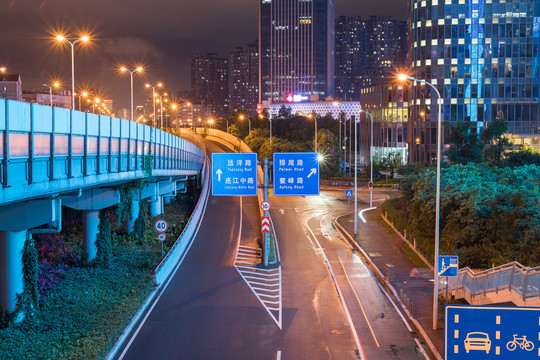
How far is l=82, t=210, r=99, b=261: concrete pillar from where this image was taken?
1152 inches

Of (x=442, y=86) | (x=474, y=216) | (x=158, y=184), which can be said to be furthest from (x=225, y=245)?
(x=442, y=86)

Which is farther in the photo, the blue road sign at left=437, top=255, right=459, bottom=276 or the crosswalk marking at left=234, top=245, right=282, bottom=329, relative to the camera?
the crosswalk marking at left=234, top=245, right=282, bottom=329

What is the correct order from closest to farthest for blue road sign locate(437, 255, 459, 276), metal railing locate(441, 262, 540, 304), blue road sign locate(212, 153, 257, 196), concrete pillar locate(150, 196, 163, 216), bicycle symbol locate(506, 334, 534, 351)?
1. bicycle symbol locate(506, 334, 534, 351)
2. metal railing locate(441, 262, 540, 304)
3. blue road sign locate(437, 255, 459, 276)
4. blue road sign locate(212, 153, 257, 196)
5. concrete pillar locate(150, 196, 163, 216)

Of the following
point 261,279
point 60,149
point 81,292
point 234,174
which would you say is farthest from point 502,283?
point 81,292

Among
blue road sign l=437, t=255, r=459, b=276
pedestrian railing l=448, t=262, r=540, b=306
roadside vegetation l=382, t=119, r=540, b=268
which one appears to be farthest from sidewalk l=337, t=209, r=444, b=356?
blue road sign l=437, t=255, r=459, b=276

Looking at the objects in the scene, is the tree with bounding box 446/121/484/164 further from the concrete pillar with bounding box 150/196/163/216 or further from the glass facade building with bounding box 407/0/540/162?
the glass facade building with bounding box 407/0/540/162

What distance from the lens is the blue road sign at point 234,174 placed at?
32.3 m

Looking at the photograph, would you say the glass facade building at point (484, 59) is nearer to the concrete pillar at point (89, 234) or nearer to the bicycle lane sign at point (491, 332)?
the concrete pillar at point (89, 234)

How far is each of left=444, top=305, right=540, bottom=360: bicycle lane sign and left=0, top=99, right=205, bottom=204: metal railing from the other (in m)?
13.3

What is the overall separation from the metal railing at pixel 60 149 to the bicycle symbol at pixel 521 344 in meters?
13.9

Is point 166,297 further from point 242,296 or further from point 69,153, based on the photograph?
point 69,153

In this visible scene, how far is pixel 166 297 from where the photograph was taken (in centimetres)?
2531

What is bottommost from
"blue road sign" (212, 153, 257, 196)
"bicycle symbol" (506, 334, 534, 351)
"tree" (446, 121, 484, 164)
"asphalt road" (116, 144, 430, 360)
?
"asphalt road" (116, 144, 430, 360)

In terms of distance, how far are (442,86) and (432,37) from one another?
8607 millimetres
